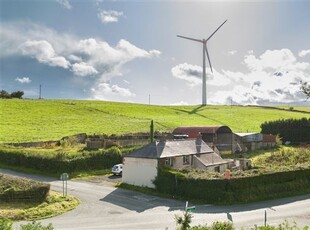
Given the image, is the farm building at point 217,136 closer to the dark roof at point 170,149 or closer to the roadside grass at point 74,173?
the dark roof at point 170,149

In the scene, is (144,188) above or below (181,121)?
below

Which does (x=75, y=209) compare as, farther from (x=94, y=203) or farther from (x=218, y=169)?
(x=218, y=169)

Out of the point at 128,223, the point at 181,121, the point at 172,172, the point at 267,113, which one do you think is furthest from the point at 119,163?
the point at 267,113

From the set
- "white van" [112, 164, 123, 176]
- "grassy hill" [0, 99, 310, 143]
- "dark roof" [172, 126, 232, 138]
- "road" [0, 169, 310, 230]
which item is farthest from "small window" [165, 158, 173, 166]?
"grassy hill" [0, 99, 310, 143]

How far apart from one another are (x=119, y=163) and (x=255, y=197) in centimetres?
2370

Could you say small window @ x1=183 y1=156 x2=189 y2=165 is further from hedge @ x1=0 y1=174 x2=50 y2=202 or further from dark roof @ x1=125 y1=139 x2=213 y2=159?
hedge @ x1=0 y1=174 x2=50 y2=202

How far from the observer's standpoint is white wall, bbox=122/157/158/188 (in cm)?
4453

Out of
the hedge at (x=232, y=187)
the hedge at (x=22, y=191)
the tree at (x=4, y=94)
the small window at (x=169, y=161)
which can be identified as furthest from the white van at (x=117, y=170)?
the tree at (x=4, y=94)

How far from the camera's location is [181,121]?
10412 centimetres

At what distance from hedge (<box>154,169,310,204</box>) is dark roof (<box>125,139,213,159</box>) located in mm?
2649

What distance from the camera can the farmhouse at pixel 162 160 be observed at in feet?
147

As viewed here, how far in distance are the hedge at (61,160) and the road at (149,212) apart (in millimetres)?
9295

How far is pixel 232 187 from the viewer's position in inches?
1570

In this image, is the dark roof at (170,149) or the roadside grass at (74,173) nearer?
the dark roof at (170,149)
